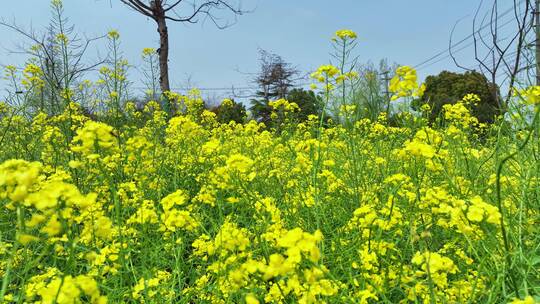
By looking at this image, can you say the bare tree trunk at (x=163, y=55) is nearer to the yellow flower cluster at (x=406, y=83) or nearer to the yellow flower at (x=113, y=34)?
the yellow flower at (x=113, y=34)

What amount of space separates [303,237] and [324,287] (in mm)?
356

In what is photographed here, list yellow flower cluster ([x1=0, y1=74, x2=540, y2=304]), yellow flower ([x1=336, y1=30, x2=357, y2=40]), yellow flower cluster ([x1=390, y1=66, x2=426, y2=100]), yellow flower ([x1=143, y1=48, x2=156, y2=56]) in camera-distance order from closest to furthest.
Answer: yellow flower cluster ([x1=0, y1=74, x2=540, y2=304]) → yellow flower cluster ([x1=390, y1=66, x2=426, y2=100]) → yellow flower ([x1=336, y1=30, x2=357, y2=40]) → yellow flower ([x1=143, y1=48, x2=156, y2=56])

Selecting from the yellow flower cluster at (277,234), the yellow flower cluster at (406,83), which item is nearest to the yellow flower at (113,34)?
the yellow flower cluster at (277,234)

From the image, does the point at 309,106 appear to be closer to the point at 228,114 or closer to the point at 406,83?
the point at 228,114

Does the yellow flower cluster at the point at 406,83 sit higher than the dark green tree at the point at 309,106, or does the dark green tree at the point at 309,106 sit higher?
the dark green tree at the point at 309,106

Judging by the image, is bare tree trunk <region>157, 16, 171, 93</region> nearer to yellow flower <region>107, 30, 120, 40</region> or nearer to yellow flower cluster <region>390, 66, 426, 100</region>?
yellow flower <region>107, 30, 120, 40</region>

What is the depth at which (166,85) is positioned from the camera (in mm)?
7910

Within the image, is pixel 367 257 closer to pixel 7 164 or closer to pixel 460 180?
pixel 7 164

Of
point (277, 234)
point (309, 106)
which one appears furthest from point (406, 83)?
point (309, 106)

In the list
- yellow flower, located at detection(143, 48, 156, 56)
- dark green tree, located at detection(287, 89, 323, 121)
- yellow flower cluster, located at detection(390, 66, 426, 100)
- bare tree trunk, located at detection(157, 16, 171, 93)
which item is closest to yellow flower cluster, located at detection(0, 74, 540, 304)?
yellow flower cluster, located at detection(390, 66, 426, 100)

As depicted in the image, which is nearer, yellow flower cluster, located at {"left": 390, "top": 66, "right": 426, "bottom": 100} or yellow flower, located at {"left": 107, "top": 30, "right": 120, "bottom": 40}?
yellow flower cluster, located at {"left": 390, "top": 66, "right": 426, "bottom": 100}

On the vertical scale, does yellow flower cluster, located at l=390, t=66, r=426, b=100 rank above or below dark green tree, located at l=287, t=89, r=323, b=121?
below

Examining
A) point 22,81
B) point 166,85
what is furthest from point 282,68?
point 22,81

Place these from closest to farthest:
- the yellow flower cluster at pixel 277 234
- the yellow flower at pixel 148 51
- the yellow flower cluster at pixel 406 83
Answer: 1. the yellow flower cluster at pixel 277 234
2. the yellow flower cluster at pixel 406 83
3. the yellow flower at pixel 148 51
